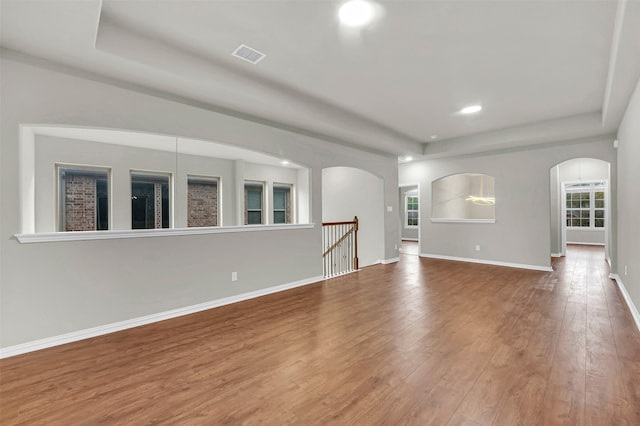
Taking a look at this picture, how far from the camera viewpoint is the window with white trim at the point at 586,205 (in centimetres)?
956

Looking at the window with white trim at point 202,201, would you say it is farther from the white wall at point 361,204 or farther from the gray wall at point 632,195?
the gray wall at point 632,195

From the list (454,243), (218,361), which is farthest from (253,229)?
(454,243)

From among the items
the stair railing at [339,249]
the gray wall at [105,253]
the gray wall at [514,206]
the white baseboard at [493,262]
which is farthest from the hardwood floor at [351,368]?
the stair railing at [339,249]

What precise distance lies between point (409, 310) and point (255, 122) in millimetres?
3340

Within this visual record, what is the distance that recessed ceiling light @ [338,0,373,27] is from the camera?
218 cm

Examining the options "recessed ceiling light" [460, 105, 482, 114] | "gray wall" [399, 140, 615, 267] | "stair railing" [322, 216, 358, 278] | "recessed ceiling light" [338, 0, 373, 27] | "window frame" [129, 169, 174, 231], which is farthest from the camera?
"stair railing" [322, 216, 358, 278]

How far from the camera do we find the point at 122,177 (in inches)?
143

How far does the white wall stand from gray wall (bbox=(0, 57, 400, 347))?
3146 mm

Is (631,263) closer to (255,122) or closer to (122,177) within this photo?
(255,122)

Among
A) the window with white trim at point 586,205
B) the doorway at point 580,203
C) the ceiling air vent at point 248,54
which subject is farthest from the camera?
the window with white trim at point 586,205

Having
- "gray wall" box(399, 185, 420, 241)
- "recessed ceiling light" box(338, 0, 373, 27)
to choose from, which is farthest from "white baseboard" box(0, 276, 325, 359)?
"gray wall" box(399, 185, 420, 241)

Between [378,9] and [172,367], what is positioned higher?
[378,9]

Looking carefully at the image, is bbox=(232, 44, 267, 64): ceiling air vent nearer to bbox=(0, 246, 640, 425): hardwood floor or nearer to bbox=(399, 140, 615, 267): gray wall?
bbox=(0, 246, 640, 425): hardwood floor

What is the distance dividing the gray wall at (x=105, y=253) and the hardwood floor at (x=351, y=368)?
314 millimetres
